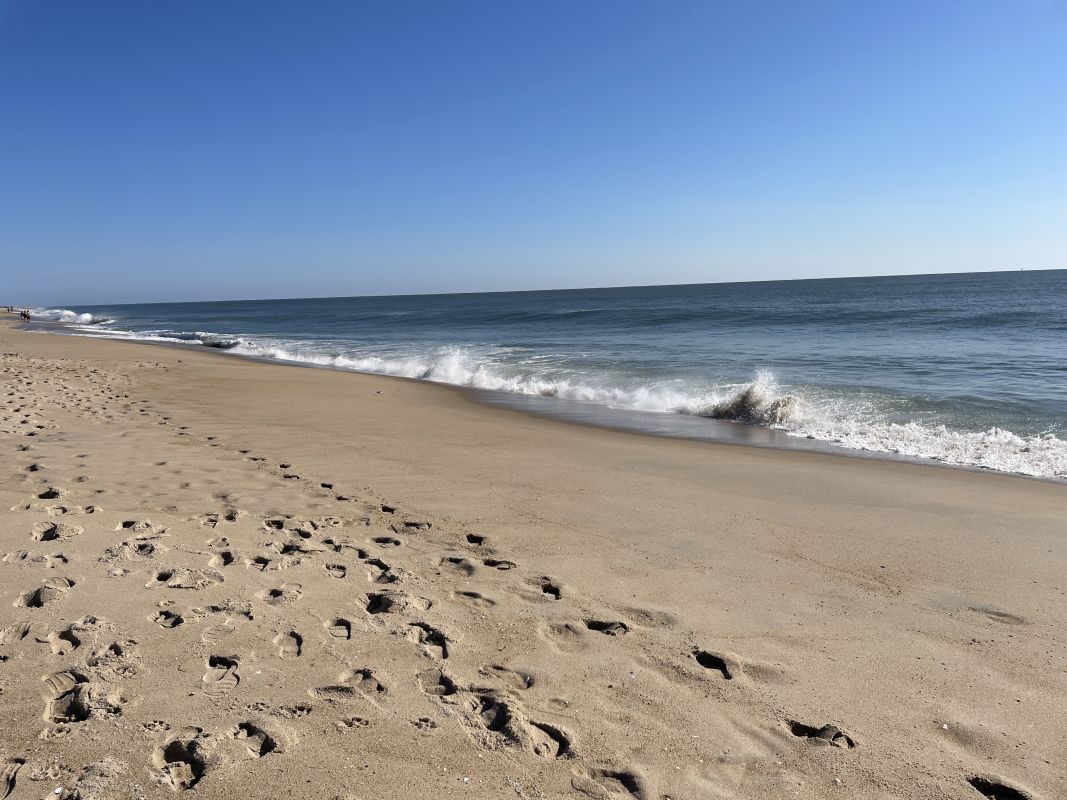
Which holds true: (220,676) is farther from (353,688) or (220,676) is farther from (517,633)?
(517,633)

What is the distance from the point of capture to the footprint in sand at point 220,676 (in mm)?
2447

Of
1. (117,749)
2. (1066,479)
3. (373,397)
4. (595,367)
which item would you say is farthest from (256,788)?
(595,367)

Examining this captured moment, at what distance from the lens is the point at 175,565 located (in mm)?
3559

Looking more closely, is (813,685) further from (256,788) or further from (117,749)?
(117,749)

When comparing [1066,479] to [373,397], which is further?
[373,397]

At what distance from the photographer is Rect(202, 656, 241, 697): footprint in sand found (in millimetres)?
2447

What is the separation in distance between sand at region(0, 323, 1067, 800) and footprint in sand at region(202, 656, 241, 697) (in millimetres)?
13

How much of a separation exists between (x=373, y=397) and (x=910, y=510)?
977cm

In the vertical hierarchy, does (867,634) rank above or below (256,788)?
below

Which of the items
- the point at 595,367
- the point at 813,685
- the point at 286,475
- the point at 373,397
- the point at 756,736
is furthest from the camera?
the point at 595,367

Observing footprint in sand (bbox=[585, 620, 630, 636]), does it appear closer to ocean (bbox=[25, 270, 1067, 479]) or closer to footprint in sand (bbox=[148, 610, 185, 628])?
footprint in sand (bbox=[148, 610, 185, 628])

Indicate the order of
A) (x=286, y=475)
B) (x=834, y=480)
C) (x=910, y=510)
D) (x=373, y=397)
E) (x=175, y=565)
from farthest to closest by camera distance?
(x=373, y=397)
(x=834, y=480)
(x=286, y=475)
(x=910, y=510)
(x=175, y=565)

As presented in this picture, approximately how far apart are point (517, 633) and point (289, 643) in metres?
1.10

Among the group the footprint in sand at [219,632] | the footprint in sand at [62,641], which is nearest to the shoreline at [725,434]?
the footprint in sand at [219,632]
